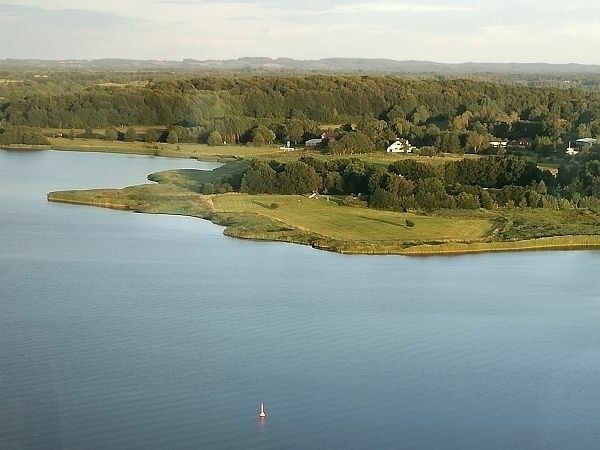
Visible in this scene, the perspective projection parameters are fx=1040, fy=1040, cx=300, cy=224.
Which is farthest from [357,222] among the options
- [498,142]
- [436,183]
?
[498,142]

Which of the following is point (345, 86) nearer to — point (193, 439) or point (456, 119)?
point (456, 119)

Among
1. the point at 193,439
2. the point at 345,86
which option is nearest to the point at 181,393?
the point at 193,439

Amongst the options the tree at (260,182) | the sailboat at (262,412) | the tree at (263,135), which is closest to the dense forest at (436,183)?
the tree at (260,182)

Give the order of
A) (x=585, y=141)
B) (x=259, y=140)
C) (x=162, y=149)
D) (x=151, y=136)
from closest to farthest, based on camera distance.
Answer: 1. (x=585, y=141)
2. (x=162, y=149)
3. (x=259, y=140)
4. (x=151, y=136)

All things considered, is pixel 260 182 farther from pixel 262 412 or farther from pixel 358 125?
pixel 262 412

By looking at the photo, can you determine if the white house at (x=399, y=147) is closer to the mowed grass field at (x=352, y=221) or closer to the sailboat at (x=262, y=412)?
the mowed grass field at (x=352, y=221)

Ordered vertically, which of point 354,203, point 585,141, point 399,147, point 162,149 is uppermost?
point 585,141

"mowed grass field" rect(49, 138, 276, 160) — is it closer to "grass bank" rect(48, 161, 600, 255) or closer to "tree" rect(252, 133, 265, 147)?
"tree" rect(252, 133, 265, 147)

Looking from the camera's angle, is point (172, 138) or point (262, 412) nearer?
point (262, 412)

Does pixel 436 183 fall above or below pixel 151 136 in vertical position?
above
